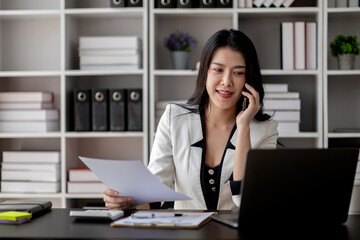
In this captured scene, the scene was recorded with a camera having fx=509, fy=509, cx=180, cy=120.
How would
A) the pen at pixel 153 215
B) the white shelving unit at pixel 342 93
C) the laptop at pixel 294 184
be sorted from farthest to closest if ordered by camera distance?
the white shelving unit at pixel 342 93, the pen at pixel 153 215, the laptop at pixel 294 184

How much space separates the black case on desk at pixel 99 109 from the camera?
320cm

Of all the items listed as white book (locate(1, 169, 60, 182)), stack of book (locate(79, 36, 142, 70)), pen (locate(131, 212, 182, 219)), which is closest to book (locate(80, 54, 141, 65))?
stack of book (locate(79, 36, 142, 70))

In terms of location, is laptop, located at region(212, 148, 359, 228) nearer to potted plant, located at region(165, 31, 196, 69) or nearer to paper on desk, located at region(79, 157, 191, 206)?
paper on desk, located at region(79, 157, 191, 206)

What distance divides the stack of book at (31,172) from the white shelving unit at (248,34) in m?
0.69

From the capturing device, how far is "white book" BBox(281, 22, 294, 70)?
318 cm

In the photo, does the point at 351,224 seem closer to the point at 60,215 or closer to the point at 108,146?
the point at 60,215

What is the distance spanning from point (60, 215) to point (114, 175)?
220 millimetres

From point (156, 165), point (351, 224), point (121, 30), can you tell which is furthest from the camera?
point (121, 30)

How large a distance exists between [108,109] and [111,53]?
361 millimetres

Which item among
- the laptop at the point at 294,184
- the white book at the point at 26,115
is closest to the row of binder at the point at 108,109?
the white book at the point at 26,115

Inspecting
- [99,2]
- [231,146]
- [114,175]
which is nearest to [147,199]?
[114,175]

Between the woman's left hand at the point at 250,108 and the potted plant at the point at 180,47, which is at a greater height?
the potted plant at the point at 180,47

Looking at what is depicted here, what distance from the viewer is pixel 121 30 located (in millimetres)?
3520

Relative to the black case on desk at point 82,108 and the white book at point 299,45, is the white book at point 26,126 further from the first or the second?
the white book at point 299,45
